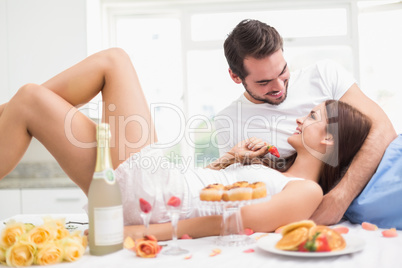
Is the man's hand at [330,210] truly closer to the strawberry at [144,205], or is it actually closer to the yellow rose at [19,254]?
the strawberry at [144,205]

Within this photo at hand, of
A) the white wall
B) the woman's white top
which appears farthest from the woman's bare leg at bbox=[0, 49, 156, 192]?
the white wall

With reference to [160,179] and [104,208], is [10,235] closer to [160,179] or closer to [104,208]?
[104,208]

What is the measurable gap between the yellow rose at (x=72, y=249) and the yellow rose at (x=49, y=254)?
1 cm

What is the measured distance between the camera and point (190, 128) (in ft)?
12.9

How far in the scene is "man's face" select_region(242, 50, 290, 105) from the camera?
2102 mm

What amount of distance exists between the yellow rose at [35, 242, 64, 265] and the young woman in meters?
0.26

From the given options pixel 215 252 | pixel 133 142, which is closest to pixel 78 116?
pixel 133 142

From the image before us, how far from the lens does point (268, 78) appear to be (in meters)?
2.13

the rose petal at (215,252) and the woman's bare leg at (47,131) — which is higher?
the woman's bare leg at (47,131)

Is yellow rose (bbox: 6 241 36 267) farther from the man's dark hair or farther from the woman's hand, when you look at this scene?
the man's dark hair

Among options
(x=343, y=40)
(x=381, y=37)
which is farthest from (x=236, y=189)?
(x=381, y=37)

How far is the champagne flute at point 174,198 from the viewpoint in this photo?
1167mm

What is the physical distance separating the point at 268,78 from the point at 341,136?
0.52m

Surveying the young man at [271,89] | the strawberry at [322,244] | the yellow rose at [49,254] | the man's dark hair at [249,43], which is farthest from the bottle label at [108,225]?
the man's dark hair at [249,43]
